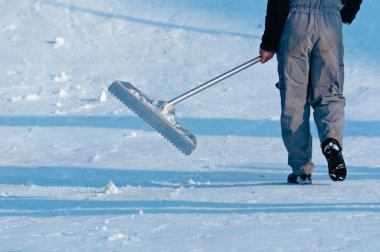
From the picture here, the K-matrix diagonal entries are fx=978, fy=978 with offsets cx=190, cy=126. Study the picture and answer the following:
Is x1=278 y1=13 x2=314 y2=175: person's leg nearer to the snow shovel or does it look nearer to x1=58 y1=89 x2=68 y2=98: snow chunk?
the snow shovel

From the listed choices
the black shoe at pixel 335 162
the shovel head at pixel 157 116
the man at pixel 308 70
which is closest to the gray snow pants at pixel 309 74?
the man at pixel 308 70

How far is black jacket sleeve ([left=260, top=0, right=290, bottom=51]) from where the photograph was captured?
5.53 metres

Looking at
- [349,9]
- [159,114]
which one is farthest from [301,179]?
[349,9]

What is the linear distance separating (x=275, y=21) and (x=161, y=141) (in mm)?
2026

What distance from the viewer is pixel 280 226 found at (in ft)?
15.4

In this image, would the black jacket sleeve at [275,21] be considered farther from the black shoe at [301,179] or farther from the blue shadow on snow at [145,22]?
the blue shadow on snow at [145,22]

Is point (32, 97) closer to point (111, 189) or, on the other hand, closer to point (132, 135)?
point (132, 135)

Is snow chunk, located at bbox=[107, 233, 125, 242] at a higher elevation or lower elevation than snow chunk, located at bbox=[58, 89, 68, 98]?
lower

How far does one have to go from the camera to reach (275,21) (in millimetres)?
5586

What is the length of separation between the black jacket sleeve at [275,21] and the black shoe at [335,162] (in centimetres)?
70

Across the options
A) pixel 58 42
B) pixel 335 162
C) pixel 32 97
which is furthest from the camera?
pixel 58 42

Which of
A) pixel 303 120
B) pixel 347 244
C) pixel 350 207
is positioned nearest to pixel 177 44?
pixel 303 120

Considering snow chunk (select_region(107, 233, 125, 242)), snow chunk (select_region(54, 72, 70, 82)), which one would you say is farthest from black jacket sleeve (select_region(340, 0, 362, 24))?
snow chunk (select_region(54, 72, 70, 82))

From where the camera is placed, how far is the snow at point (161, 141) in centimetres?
474
